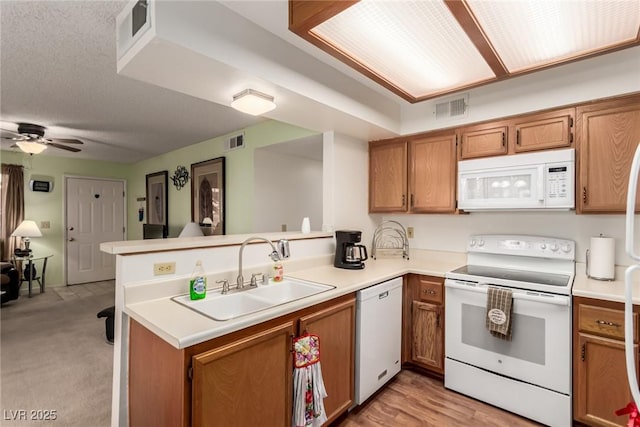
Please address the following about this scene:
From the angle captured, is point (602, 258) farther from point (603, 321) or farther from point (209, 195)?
point (209, 195)

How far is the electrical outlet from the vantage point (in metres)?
1.72

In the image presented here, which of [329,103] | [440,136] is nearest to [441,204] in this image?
[440,136]

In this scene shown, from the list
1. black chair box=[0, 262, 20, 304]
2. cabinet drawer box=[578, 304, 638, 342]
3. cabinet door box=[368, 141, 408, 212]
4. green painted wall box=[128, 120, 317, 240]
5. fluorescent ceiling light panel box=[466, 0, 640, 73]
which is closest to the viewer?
fluorescent ceiling light panel box=[466, 0, 640, 73]

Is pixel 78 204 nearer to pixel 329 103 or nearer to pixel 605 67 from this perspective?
pixel 329 103

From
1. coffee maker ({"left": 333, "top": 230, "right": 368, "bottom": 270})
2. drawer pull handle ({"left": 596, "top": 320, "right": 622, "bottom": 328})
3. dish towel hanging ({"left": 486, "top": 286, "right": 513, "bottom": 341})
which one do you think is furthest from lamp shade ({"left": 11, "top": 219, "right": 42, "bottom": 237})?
drawer pull handle ({"left": 596, "top": 320, "right": 622, "bottom": 328})

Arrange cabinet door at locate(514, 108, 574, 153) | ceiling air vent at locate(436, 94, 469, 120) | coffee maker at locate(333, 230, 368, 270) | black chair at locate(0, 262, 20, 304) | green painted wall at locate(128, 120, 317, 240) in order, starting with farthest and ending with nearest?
black chair at locate(0, 262, 20, 304) → green painted wall at locate(128, 120, 317, 240) → ceiling air vent at locate(436, 94, 469, 120) → coffee maker at locate(333, 230, 368, 270) → cabinet door at locate(514, 108, 574, 153)

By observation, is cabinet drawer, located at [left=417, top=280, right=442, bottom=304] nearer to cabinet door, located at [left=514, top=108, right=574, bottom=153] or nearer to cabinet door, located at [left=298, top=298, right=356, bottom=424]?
cabinet door, located at [left=298, top=298, right=356, bottom=424]

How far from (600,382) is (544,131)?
5.50ft

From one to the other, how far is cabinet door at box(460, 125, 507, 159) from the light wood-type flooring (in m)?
1.89

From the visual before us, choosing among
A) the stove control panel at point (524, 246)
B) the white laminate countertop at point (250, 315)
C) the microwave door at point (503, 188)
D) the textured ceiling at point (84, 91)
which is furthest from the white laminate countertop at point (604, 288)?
the textured ceiling at point (84, 91)

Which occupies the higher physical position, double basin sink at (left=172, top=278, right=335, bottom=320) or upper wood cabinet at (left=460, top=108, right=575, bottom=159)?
upper wood cabinet at (left=460, top=108, right=575, bottom=159)

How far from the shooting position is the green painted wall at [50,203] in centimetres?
545

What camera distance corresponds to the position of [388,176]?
10.4 ft

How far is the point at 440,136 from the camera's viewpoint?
9.33 feet
